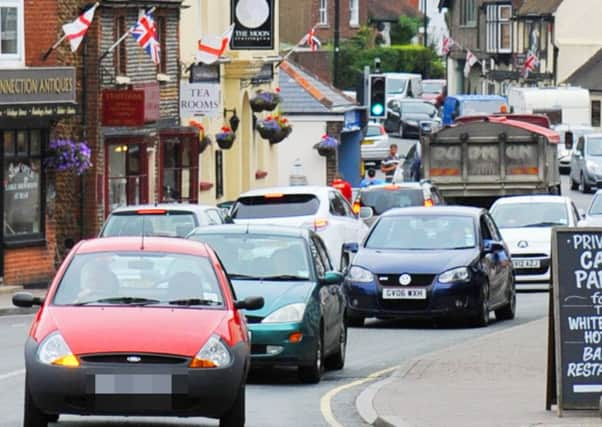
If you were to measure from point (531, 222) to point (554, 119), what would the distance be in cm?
3744

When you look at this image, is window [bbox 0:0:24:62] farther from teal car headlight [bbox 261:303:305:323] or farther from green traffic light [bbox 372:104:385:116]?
teal car headlight [bbox 261:303:305:323]

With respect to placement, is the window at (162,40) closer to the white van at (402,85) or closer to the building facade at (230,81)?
the building facade at (230,81)

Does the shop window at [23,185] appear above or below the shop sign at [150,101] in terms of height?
below

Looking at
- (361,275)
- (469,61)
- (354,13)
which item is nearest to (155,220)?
(361,275)

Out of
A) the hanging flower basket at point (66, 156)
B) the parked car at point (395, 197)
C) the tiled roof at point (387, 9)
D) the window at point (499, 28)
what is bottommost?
the parked car at point (395, 197)

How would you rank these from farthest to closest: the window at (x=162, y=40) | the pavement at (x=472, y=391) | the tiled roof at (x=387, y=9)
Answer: the tiled roof at (x=387, y=9)
the window at (x=162, y=40)
the pavement at (x=472, y=391)

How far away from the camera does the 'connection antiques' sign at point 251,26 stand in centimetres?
4847

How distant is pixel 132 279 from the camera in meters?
14.6

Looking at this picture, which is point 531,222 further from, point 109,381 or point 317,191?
point 109,381

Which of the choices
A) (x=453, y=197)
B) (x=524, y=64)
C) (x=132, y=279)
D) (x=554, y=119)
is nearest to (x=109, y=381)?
(x=132, y=279)

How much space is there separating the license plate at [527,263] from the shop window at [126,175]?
10058 millimetres

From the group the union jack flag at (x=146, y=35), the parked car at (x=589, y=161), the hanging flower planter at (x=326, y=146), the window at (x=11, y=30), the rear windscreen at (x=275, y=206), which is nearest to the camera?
the rear windscreen at (x=275, y=206)

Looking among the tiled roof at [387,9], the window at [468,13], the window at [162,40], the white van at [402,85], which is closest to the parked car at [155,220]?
the window at [162,40]

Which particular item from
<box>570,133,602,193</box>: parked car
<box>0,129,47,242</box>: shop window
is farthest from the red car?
<box>570,133,602,193</box>: parked car
